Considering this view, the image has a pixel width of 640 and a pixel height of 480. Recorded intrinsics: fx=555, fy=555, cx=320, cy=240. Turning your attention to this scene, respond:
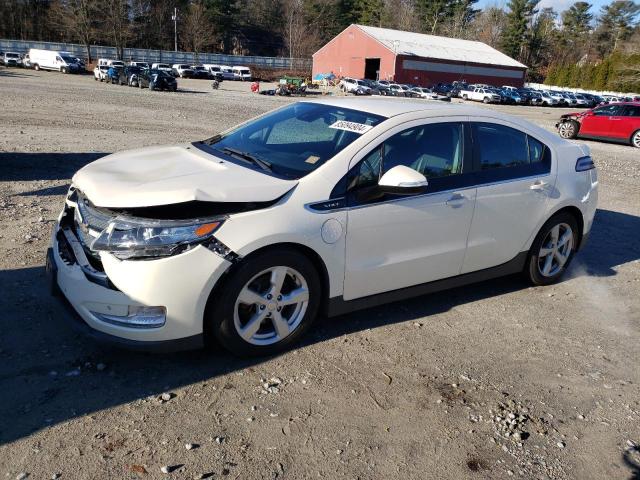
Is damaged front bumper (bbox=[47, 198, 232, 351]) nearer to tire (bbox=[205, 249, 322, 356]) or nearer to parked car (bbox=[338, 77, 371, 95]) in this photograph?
tire (bbox=[205, 249, 322, 356])

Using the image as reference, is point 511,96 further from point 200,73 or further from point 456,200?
point 456,200

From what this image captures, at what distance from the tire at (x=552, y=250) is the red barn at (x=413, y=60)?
58735 mm

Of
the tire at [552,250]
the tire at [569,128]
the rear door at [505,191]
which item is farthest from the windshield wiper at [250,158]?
the tire at [569,128]

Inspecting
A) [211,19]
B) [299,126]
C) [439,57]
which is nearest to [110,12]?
[211,19]

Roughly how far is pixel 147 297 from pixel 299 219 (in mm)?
1049

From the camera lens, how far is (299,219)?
3582mm

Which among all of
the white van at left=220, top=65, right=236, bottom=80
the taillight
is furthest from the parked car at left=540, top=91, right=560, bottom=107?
the taillight

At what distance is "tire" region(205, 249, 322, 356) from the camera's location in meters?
3.45

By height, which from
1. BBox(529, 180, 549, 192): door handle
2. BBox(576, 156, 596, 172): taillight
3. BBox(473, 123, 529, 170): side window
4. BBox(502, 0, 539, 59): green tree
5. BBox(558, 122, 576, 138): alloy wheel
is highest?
BBox(502, 0, 539, 59): green tree

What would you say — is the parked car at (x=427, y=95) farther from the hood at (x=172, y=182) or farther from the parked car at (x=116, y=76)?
the hood at (x=172, y=182)

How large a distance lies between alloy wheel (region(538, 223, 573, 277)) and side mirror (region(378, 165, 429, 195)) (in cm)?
206

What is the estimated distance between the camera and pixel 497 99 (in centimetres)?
5075

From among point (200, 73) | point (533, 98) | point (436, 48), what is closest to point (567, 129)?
point (533, 98)

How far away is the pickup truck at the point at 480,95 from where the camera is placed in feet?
166
